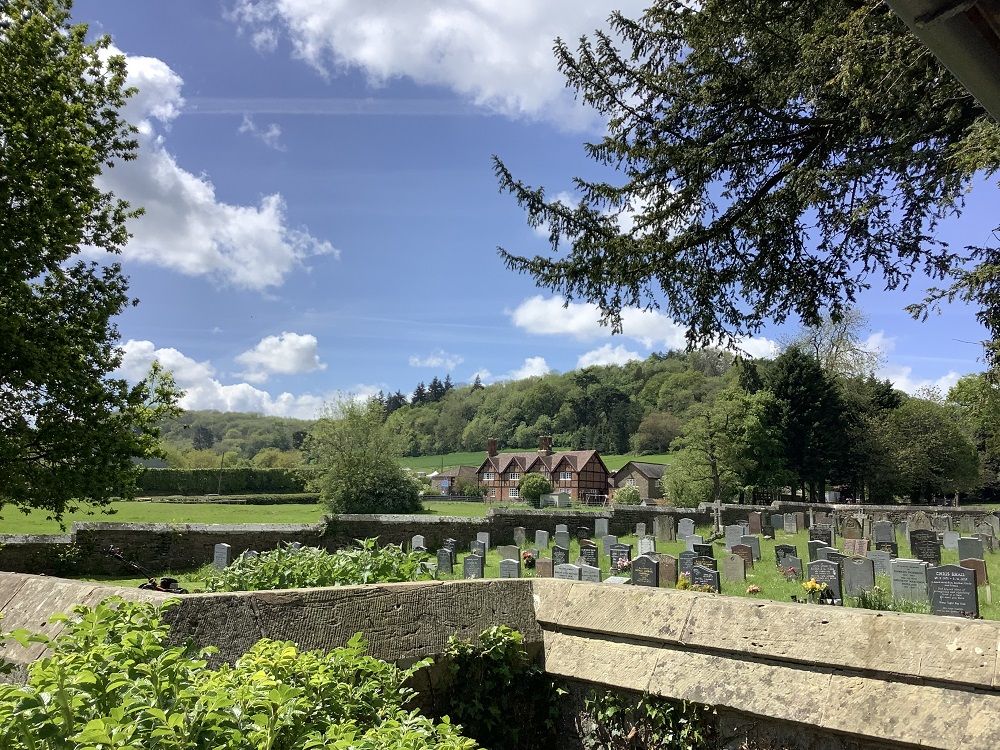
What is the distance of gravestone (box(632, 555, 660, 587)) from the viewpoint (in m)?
11.1

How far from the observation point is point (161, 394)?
14.0 metres

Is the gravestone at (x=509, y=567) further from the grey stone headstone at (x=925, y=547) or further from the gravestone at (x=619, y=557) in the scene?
the grey stone headstone at (x=925, y=547)

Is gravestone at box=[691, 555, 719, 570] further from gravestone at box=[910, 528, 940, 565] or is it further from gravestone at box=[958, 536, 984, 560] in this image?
gravestone at box=[958, 536, 984, 560]

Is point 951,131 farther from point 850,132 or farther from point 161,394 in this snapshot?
point 161,394

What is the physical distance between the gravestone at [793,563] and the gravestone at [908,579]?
7.50ft

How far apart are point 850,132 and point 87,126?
1346 cm

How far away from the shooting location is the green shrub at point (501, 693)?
3486 mm

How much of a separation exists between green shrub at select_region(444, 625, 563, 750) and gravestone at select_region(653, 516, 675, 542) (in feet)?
59.1

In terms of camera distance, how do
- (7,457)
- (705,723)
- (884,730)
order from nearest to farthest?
1. (884,730)
2. (705,723)
3. (7,457)

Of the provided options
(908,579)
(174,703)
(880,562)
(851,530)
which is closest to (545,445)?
(851,530)

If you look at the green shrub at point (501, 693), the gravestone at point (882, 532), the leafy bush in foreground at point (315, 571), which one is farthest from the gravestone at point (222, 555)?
the gravestone at point (882, 532)

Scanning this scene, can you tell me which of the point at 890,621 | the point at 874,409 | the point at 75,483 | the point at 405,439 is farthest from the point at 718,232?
the point at 874,409

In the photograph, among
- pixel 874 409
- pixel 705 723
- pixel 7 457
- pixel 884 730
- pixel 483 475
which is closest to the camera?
pixel 884 730

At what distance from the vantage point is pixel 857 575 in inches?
463
